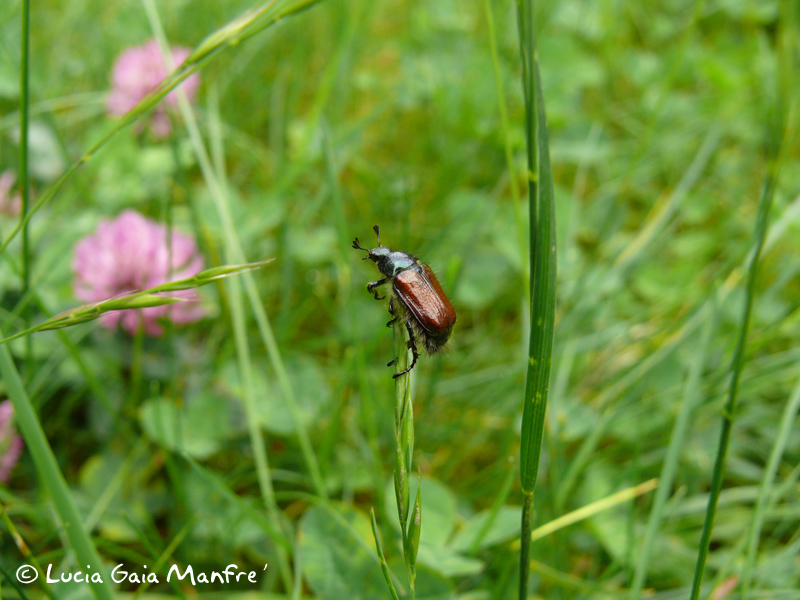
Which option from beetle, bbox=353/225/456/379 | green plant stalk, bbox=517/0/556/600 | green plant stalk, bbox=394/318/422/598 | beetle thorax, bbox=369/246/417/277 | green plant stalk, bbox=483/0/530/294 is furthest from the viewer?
beetle thorax, bbox=369/246/417/277

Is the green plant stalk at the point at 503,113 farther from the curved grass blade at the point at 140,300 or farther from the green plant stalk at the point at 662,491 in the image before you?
the curved grass blade at the point at 140,300

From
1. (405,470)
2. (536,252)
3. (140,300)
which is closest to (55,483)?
(140,300)

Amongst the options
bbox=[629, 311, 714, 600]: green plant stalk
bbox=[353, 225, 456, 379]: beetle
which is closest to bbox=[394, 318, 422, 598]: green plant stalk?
bbox=[353, 225, 456, 379]: beetle

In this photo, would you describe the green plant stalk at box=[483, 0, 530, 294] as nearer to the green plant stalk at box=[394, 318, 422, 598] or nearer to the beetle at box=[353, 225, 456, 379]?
the beetle at box=[353, 225, 456, 379]

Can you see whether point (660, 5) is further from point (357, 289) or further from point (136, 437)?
point (136, 437)

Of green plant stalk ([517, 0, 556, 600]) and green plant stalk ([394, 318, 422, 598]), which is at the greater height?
green plant stalk ([517, 0, 556, 600])

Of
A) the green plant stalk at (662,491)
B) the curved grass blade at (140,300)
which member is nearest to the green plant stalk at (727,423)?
the green plant stalk at (662,491)
